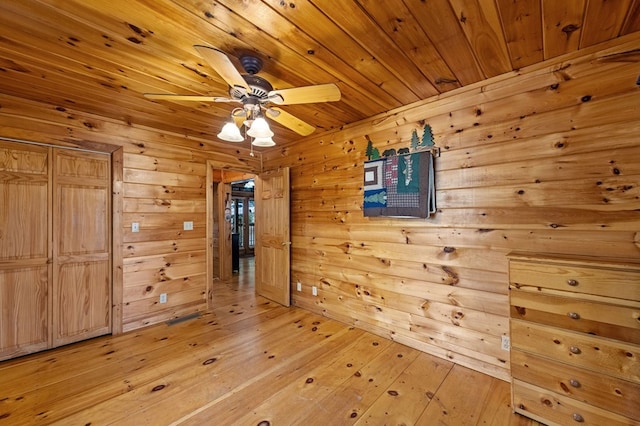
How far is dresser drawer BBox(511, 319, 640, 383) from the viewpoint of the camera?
55.9 inches

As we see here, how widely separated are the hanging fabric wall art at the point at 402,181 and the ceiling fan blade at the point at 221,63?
1.62 metres

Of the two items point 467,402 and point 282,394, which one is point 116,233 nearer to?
point 282,394

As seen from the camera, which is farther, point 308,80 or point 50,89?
point 50,89

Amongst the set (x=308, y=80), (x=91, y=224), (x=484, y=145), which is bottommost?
(x=91, y=224)

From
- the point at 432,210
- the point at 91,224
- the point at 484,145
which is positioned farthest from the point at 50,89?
the point at 484,145

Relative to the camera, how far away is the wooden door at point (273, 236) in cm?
383

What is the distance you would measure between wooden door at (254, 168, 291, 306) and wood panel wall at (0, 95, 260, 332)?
0.84 m

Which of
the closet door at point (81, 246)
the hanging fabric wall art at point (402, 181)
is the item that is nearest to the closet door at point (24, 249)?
the closet door at point (81, 246)

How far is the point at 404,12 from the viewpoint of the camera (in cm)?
143

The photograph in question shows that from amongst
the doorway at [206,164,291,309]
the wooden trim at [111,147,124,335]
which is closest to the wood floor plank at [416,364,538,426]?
the doorway at [206,164,291,309]

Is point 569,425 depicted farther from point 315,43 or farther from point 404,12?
point 315,43

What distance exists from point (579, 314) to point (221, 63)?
8.22ft

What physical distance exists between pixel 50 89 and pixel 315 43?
2424mm

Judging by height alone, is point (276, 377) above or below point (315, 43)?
below
